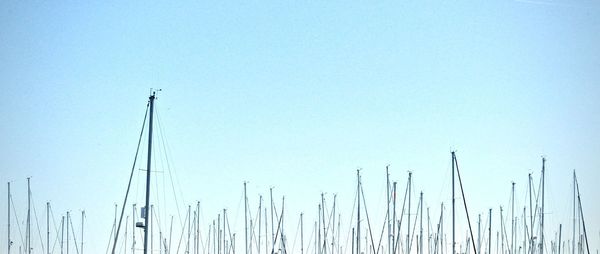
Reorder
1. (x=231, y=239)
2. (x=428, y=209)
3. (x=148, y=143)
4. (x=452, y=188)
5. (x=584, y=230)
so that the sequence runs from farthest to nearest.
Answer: (x=231, y=239), (x=428, y=209), (x=584, y=230), (x=452, y=188), (x=148, y=143)

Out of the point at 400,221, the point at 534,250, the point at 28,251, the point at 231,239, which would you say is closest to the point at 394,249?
the point at 400,221

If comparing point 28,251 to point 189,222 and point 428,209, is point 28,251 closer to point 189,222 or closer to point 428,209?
point 189,222

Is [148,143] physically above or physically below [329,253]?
above

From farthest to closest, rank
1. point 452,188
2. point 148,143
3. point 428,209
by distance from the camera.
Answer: point 428,209
point 452,188
point 148,143

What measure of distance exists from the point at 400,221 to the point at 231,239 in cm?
1745

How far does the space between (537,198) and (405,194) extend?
7.76 m

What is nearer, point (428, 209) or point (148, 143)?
point (148, 143)

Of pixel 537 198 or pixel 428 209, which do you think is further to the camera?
pixel 428 209

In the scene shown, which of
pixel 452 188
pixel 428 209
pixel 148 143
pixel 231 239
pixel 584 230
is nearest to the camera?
pixel 148 143

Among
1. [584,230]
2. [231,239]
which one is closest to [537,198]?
[584,230]

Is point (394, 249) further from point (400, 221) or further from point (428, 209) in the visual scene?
point (428, 209)

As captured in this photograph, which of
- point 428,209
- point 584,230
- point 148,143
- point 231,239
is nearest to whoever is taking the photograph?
point 148,143

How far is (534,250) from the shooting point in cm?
6788

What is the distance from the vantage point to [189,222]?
81750 mm
